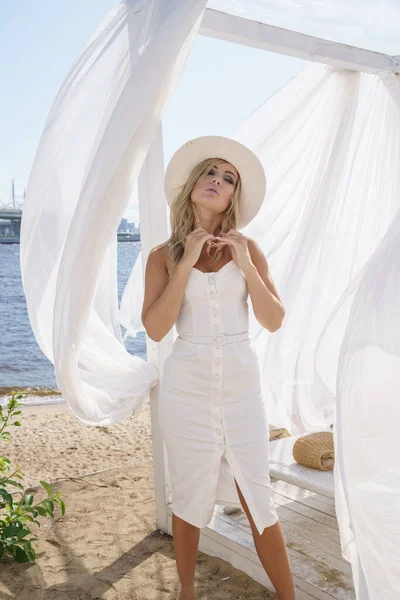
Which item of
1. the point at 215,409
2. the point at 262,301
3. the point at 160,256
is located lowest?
the point at 215,409

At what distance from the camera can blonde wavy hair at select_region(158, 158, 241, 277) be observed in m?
2.67

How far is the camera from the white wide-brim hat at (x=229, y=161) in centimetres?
269

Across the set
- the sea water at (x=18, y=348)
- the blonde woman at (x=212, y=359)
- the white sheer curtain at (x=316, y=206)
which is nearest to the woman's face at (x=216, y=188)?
the blonde woman at (x=212, y=359)

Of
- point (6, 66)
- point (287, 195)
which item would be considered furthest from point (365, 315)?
point (6, 66)

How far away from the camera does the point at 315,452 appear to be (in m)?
3.55

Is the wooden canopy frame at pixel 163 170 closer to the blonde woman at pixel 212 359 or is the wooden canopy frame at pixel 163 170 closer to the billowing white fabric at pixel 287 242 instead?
the billowing white fabric at pixel 287 242

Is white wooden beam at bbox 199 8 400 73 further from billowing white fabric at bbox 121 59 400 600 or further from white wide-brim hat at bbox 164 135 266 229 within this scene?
white wide-brim hat at bbox 164 135 266 229

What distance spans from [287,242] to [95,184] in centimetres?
176

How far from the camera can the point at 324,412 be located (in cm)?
414

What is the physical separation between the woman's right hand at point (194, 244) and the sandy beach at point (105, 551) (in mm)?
1429

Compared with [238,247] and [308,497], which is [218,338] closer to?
[238,247]

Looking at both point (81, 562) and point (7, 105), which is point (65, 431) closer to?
point (81, 562)

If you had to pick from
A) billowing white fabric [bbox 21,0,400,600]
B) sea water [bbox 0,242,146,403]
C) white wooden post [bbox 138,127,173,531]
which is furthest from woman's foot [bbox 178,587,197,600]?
sea water [bbox 0,242,146,403]

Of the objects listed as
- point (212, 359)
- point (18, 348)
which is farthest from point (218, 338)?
point (18, 348)
